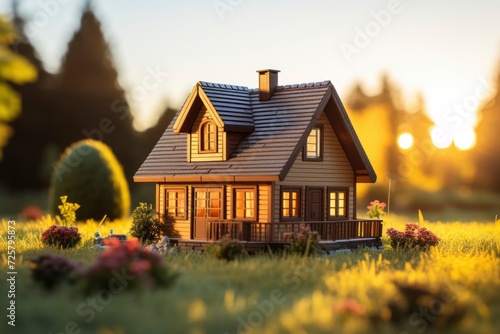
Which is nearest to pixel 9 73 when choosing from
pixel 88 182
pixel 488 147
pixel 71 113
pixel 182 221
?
pixel 182 221

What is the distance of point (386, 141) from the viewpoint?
67.7 meters

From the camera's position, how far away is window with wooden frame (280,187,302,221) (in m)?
29.8

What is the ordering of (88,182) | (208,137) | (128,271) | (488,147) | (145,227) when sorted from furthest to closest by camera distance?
(488,147) < (88,182) < (145,227) < (208,137) < (128,271)

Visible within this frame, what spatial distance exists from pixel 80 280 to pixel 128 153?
37.8 meters

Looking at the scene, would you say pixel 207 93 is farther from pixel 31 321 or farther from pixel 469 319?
pixel 469 319

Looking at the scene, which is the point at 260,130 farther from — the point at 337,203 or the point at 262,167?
the point at 337,203

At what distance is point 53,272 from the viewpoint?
69.5 ft

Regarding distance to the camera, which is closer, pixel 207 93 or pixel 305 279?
pixel 305 279

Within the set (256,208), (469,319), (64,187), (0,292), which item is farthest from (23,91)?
(469,319)

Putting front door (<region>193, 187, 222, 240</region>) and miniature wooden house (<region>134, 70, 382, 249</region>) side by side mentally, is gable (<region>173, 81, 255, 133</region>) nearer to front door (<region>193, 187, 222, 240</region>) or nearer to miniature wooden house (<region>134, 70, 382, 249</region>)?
miniature wooden house (<region>134, 70, 382, 249</region>)

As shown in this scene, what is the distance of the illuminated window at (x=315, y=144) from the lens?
1225 inches

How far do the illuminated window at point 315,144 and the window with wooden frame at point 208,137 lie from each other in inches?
150

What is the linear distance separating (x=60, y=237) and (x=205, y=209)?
19.5 feet

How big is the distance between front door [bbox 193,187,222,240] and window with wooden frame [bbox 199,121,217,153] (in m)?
1.68
